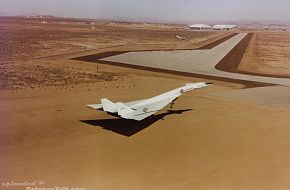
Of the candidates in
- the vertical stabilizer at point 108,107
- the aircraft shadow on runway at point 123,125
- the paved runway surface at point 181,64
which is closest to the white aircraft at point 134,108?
the vertical stabilizer at point 108,107

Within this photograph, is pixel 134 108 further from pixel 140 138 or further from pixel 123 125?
pixel 140 138

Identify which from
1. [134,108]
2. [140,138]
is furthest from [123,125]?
[140,138]

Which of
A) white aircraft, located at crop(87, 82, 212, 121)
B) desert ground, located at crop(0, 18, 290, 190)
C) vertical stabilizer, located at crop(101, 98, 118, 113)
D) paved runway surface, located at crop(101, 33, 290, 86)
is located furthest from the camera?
paved runway surface, located at crop(101, 33, 290, 86)

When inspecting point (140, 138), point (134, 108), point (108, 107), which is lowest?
point (140, 138)

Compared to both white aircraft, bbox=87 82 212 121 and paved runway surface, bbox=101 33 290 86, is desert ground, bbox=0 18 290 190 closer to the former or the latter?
white aircraft, bbox=87 82 212 121

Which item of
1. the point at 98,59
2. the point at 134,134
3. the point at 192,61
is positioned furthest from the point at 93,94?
the point at 192,61

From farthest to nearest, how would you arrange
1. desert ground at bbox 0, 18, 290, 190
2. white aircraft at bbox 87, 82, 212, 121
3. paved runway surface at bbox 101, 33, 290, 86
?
paved runway surface at bbox 101, 33, 290, 86 < white aircraft at bbox 87, 82, 212, 121 < desert ground at bbox 0, 18, 290, 190

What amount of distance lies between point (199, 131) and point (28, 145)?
37.7 feet

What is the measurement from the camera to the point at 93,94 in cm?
3700

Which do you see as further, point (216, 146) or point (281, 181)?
point (216, 146)

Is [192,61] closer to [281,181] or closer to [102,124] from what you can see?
[102,124]

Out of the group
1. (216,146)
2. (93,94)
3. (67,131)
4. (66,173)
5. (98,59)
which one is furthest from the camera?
(98,59)

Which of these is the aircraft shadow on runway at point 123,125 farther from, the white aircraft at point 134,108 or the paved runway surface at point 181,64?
the paved runway surface at point 181,64

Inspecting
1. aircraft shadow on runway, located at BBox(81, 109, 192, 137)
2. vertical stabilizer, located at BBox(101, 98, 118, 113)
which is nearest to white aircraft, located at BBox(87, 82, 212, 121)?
vertical stabilizer, located at BBox(101, 98, 118, 113)
